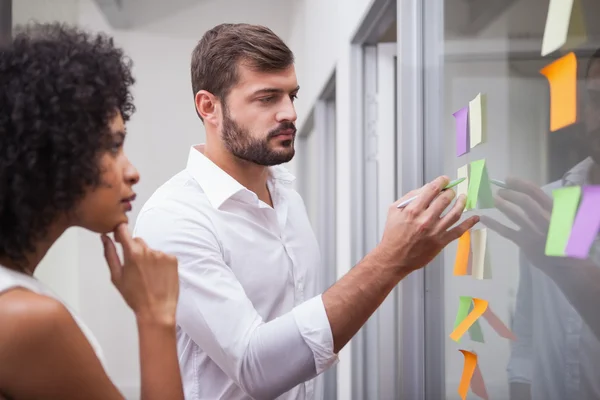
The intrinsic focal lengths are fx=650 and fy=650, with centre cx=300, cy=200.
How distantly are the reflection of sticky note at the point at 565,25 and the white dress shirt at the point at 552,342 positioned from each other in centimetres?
15

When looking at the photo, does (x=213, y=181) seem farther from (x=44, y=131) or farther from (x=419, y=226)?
(x=44, y=131)

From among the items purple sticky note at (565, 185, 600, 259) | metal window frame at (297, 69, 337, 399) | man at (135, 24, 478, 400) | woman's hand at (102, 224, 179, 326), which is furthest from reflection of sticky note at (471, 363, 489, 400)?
metal window frame at (297, 69, 337, 399)

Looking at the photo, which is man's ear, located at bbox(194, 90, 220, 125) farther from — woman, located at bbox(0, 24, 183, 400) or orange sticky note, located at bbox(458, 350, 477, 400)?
orange sticky note, located at bbox(458, 350, 477, 400)

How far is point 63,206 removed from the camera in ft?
2.71

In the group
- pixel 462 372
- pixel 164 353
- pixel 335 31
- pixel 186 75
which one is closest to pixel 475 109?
pixel 462 372

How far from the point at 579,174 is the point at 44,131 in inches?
26.0

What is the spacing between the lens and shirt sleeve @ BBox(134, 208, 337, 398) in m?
1.13

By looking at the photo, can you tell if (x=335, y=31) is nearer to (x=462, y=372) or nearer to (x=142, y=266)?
(x=462, y=372)

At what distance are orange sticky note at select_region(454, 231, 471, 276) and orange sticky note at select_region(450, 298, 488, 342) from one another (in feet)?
0.23

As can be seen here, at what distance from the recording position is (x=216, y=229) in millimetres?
1323

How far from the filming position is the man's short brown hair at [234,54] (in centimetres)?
142

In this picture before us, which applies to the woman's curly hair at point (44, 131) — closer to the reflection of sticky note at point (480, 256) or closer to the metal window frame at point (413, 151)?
the reflection of sticky note at point (480, 256)

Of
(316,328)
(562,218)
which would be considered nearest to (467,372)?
(316,328)

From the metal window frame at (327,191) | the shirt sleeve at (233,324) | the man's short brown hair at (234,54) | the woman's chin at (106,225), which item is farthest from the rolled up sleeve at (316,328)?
the metal window frame at (327,191)
